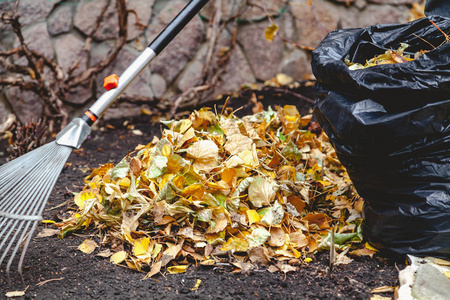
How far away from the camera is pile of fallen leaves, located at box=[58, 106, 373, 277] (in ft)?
4.77

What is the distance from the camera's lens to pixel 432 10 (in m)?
1.78

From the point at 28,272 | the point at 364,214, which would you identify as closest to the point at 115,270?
the point at 28,272

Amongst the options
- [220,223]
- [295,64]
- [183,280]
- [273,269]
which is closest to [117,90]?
[220,223]

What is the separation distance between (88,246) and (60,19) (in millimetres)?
1967

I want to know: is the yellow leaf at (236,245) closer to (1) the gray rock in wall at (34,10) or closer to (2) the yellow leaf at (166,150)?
(2) the yellow leaf at (166,150)

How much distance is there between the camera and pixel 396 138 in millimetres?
1265

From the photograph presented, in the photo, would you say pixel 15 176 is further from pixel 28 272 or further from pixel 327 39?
pixel 327 39

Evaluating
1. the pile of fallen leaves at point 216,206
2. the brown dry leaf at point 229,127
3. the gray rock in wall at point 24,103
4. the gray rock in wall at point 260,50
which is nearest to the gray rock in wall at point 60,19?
the gray rock in wall at point 24,103

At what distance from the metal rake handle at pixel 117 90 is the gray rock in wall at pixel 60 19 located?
1583 millimetres

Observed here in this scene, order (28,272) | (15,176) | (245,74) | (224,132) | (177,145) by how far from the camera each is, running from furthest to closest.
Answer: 1. (245,74)
2. (224,132)
3. (177,145)
4. (15,176)
5. (28,272)

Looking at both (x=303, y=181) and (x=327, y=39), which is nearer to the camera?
(x=327, y=39)

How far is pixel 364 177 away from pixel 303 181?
0.38m

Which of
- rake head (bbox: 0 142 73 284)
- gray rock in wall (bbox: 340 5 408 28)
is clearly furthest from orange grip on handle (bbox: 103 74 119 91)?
gray rock in wall (bbox: 340 5 408 28)

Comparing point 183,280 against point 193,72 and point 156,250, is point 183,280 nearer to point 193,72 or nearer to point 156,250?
point 156,250
